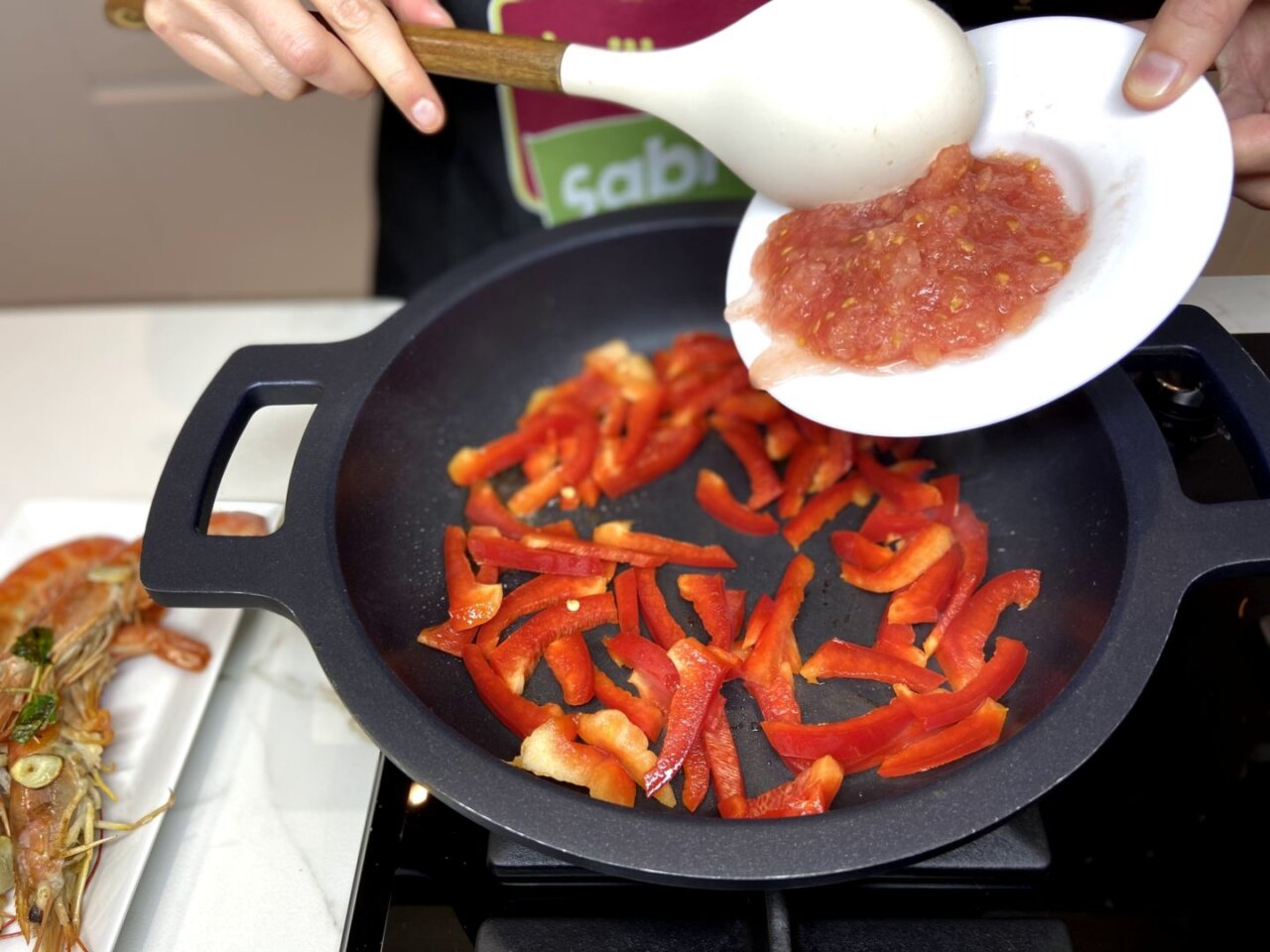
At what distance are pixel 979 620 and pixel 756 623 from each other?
261mm

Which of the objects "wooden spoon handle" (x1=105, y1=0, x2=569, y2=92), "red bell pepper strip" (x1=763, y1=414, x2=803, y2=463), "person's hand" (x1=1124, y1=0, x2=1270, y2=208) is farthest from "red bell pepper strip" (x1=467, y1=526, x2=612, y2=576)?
"person's hand" (x1=1124, y1=0, x2=1270, y2=208)

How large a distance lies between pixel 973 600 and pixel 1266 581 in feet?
1.05

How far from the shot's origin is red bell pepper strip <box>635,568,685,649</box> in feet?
3.86

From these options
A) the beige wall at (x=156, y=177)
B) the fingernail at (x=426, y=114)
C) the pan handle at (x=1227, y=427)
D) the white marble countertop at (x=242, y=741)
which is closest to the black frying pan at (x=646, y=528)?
the pan handle at (x=1227, y=427)

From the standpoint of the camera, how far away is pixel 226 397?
116cm

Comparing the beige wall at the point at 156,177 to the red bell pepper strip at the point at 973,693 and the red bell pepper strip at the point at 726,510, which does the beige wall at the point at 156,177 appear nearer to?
A: the red bell pepper strip at the point at 726,510

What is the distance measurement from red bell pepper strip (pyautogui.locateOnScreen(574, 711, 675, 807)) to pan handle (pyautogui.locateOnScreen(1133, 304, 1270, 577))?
1.87 ft

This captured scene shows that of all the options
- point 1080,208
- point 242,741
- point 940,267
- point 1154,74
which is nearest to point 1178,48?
point 1154,74

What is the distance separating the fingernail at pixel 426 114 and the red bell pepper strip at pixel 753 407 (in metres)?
0.57

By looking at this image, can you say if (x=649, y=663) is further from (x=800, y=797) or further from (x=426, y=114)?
(x=426, y=114)

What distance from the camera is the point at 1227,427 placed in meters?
1.06

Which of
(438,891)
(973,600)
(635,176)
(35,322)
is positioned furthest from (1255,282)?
(35,322)

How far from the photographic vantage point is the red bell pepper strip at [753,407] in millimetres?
1413

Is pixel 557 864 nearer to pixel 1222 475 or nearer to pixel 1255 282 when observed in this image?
pixel 1222 475
